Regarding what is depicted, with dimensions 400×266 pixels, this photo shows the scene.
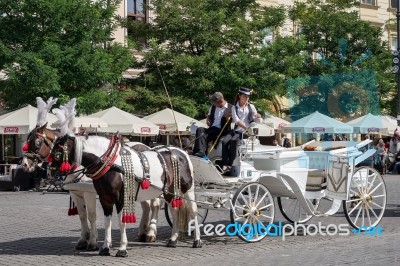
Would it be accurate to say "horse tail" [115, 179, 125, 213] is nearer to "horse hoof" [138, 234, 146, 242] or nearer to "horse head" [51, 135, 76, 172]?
"horse head" [51, 135, 76, 172]

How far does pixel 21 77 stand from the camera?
2252 cm

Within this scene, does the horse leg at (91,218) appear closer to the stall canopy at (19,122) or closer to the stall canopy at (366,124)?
the stall canopy at (19,122)

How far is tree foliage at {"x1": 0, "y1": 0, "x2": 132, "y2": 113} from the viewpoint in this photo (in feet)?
73.7

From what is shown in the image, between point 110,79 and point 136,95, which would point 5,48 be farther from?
point 136,95

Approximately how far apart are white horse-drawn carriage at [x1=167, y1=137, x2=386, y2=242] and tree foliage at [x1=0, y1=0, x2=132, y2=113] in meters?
11.8

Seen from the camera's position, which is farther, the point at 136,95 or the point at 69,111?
the point at 136,95

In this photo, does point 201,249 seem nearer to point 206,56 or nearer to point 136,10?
point 206,56

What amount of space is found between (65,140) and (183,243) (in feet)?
7.65

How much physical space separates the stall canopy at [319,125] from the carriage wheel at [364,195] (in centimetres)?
1163

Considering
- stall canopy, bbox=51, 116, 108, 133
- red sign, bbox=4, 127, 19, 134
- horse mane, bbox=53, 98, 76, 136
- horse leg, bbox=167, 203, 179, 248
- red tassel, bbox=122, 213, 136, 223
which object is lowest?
horse leg, bbox=167, 203, 179, 248

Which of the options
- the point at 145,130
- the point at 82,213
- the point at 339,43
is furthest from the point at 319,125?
the point at 82,213

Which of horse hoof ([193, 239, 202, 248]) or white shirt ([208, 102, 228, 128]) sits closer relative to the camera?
horse hoof ([193, 239, 202, 248])

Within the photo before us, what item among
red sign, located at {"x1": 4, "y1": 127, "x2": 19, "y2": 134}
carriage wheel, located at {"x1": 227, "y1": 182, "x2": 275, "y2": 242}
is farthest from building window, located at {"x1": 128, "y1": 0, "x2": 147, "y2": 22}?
carriage wheel, located at {"x1": 227, "y1": 182, "x2": 275, "y2": 242}

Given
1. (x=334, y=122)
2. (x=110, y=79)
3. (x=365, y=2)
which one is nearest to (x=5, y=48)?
(x=110, y=79)
